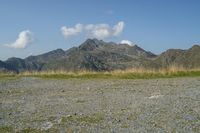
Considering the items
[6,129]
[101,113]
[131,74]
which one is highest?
[131,74]

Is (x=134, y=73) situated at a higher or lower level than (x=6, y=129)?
higher

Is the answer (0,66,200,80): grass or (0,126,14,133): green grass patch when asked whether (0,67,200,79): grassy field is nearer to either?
(0,66,200,80): grass

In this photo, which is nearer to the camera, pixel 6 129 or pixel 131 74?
pixel 6 129

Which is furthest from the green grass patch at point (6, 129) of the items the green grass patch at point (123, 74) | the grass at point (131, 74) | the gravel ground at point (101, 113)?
the grass at point (131, 74)

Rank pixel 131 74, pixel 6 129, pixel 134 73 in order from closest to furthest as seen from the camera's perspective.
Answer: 1. pixel 6 129
2. pixel 131 74
3. pixel 134 73

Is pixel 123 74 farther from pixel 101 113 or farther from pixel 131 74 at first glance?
pixel 101 113

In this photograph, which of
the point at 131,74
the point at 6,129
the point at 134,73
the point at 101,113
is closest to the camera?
the point at 6,129

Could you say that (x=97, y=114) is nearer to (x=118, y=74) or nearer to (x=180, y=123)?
(x=180, y=123)

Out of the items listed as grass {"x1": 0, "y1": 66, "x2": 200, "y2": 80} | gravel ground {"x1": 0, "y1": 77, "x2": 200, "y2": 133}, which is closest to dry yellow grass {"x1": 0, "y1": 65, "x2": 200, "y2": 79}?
grass {"x1": 0, "y1": 66, "x2": 200, "y2": 80}

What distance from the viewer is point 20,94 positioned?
69.1ft

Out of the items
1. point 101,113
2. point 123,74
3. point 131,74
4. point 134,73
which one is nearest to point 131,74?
point 131,74

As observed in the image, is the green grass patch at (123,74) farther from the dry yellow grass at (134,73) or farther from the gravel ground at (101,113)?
the gravel ground at (101,113)

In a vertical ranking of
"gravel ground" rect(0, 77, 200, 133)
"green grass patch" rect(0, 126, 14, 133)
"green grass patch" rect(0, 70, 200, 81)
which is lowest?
"green grass patch" rect(0, 126, 14, 133)

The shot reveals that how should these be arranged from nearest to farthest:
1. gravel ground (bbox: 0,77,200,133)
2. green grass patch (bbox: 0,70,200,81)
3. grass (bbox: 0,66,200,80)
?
1. gravel ground (bbox: 0,77,200,133)
2. green grass patch (bbox: 0,70,200,81)
3. grass (bbox: 0,66,200,80)
